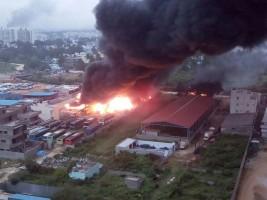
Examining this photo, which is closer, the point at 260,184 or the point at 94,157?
the point at 260,184

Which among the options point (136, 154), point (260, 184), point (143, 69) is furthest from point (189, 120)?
point (143, 69)

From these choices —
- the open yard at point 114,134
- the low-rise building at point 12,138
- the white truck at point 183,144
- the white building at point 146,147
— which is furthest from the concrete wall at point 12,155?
the white truck at point 183,144

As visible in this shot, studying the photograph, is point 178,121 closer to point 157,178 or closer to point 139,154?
point 139,154

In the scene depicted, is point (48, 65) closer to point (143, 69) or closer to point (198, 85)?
point (198, 85)

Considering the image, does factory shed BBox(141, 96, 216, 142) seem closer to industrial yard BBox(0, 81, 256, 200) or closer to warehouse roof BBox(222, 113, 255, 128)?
industrial yard BBox(0, 81, 256, 200)

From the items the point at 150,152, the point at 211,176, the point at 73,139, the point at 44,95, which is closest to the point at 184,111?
the point at 150,152

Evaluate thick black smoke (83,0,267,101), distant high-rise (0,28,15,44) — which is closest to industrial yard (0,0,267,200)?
thick black smoke (83,0,267,101)
